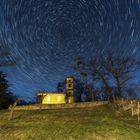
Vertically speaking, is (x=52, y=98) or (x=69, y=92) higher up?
(x=69, y=92)

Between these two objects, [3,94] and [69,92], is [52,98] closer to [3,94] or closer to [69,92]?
[69,92]

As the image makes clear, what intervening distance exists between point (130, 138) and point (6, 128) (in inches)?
652

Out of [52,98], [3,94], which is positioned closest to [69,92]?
[52,98]

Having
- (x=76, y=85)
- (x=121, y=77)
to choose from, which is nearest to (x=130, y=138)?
(x=121, y=77)

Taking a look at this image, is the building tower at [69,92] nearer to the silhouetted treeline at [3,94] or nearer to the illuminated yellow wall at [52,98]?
the illuminated yellow wall at [52,98]

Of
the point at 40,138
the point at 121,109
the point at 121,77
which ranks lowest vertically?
the point at 40,138

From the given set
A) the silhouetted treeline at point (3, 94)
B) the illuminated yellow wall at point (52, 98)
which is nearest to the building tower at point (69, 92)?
the illuminated yellow wall at point (52, 98)

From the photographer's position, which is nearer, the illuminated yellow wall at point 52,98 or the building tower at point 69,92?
the illuminated yellow wall at point 52,98

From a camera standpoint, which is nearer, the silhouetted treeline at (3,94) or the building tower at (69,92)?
the silhouetted treeline at (3,94)

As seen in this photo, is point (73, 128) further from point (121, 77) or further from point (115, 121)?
point (121, 77)

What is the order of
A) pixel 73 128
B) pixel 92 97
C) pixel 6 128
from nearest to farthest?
pixel 73 128
pixel 6 128
pixel 92 97

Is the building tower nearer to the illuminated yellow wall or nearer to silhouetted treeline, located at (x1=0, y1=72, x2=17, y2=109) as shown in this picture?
the illuminated yellow wall

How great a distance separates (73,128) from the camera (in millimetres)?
39812

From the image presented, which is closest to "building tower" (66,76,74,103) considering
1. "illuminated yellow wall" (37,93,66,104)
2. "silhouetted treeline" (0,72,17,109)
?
"illuminated yellow wall" (37,93,66,104)
